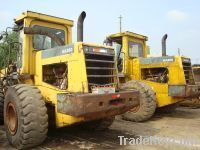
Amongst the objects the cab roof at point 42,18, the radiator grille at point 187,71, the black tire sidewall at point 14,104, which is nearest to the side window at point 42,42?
the cab roof at point 42,18

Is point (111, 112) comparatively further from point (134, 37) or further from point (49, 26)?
point (134, 37)

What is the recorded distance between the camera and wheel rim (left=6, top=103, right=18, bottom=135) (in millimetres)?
6056

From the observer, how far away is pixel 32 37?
7.08 metres

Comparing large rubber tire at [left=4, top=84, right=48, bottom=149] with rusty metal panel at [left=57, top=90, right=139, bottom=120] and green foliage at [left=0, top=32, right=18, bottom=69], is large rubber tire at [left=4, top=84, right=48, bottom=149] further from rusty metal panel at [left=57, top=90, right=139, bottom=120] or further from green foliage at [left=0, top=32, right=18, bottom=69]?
green foliage at [left=0, top=32, right=18, bottom=69]

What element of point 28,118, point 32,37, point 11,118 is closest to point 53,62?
point 32,37

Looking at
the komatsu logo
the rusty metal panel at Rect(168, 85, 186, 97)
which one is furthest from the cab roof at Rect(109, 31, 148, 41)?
the komatsu logo

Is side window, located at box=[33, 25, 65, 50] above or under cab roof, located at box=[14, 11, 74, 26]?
under

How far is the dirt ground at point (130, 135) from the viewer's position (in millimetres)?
6035

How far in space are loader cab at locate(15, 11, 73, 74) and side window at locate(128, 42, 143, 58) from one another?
3650 mm

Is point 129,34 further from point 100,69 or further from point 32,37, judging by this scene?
point 100,69

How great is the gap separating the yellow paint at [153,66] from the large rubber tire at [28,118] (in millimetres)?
4787

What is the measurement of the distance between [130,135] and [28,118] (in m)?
2.59

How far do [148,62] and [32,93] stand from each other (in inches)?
214

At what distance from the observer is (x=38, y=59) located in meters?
6.88
